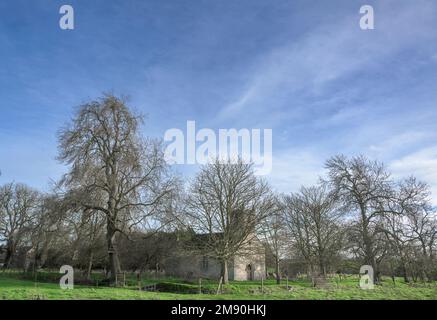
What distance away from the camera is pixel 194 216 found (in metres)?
39.7

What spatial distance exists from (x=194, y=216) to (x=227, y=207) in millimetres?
3485

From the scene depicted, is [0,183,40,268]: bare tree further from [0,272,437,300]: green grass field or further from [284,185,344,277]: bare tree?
[284,185,344,277]: bare tree

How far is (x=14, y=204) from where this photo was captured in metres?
64.7

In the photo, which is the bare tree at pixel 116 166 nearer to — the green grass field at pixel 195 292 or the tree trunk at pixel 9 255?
the green grass field at pixel 195 292

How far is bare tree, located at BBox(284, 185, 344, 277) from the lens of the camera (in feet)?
155

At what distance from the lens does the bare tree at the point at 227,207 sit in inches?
1522

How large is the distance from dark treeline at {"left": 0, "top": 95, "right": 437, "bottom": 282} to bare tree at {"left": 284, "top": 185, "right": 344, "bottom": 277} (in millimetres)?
130

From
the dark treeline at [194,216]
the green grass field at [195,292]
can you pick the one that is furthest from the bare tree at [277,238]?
the green grass field at [195,292]

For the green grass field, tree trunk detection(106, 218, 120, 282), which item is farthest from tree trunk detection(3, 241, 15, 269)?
tree trunk detection(106, 218, 120, 282)

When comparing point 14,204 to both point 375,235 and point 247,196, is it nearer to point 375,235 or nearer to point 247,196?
point 247,196

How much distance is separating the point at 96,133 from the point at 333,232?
101ft

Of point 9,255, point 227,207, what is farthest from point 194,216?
point 9,255

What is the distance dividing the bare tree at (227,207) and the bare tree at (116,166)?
737cm
